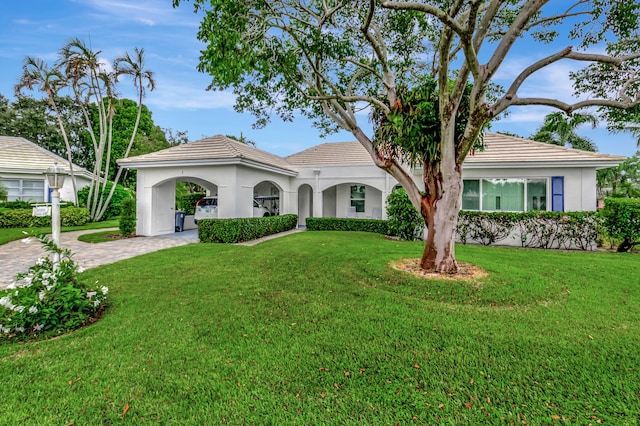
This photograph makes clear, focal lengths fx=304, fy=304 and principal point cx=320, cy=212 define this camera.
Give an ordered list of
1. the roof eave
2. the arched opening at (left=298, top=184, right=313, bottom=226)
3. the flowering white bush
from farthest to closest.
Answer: the arched opening at (left=298, top=184, right=313, bottom=226), the roof eave, the flowering white bush

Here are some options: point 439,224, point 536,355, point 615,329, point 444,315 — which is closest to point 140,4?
point 439,224

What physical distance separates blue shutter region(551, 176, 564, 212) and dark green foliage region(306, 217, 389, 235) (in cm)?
711

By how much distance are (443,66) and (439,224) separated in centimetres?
340

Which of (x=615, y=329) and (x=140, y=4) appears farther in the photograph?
(x=140, y=4)

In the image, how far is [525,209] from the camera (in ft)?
43.7

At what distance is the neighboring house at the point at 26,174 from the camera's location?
64.1 feet

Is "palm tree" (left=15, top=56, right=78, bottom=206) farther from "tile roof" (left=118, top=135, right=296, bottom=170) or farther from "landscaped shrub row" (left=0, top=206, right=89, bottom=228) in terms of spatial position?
"tile roof" (left=118, top=135, right=296, bottom=170)

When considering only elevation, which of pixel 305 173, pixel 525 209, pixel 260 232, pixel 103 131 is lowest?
pixel 260 232

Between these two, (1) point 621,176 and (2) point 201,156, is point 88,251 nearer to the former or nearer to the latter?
(2) point 201,156

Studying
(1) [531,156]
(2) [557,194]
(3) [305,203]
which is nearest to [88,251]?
(3) [305,203]

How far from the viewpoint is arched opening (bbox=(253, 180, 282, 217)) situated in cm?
1819

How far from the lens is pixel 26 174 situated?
786 inches

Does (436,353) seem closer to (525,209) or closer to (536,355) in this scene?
(536,355)

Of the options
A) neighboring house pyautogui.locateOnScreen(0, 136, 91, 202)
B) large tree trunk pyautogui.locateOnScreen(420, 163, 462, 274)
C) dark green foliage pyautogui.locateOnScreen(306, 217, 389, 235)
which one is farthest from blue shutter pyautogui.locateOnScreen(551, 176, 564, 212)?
neighboring house pyautogui.locateOnScreen(0, 136, 91, 202)
